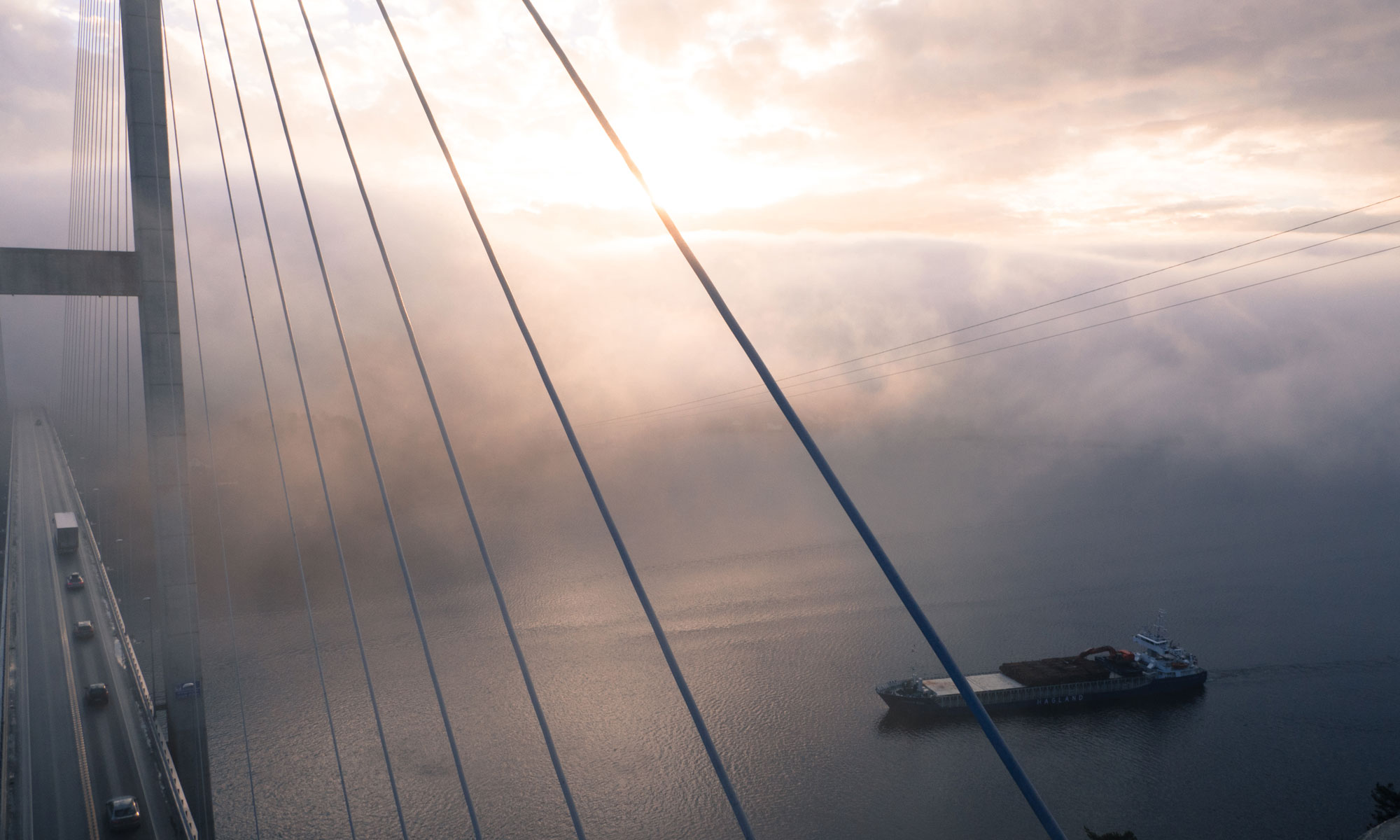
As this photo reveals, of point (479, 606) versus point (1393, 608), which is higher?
point (479, 606)

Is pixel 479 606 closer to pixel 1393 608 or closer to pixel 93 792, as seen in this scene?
pixel 93 792

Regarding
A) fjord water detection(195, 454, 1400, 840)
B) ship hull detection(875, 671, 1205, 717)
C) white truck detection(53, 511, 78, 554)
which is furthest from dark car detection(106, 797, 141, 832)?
white truck detection(53, 511, 78, 554)

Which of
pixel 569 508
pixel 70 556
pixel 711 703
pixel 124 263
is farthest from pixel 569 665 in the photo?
pixel 569 508

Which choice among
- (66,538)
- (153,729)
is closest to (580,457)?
(153,729)

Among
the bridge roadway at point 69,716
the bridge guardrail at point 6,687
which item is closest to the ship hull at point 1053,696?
the bridge roadway at point 69,716

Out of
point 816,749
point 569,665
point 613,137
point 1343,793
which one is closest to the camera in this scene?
point 613,137

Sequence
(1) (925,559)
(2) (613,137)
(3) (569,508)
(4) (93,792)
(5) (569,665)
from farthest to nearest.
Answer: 1. (3) (569,508)
2. (1) (925,559)
3. (5) (569,665)
4. (4) (93,792)
5. (2) (613,137)
